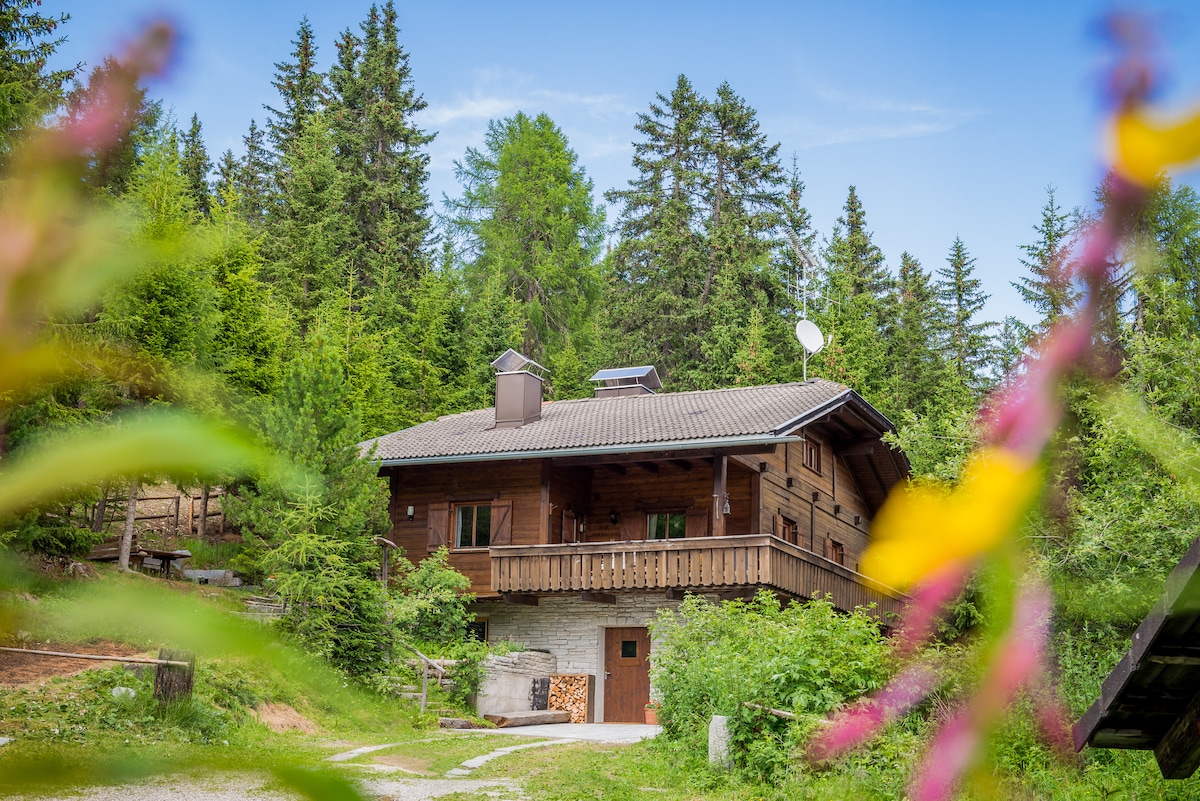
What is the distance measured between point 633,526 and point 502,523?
9.24ft

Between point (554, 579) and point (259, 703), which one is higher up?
point (554, 579)

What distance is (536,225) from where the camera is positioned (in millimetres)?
46719

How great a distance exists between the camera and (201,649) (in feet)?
1.67

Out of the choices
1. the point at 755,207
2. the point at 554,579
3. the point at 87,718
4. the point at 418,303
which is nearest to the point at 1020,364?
the point at 87,718

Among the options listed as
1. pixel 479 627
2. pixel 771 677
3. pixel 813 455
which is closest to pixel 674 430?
pixel 813 455

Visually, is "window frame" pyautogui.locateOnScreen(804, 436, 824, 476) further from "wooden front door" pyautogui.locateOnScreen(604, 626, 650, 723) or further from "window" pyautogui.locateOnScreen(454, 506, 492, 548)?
"window" pyautogui.locateOnScreen(454, 506, 492, 548)

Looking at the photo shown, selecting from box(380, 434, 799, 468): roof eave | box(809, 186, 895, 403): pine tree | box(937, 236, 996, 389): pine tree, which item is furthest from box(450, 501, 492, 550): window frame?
box(937, 236, 996, 389): pine tree

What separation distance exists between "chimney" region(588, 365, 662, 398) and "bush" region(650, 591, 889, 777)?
13422mm

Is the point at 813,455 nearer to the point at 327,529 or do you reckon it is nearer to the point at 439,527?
the point at 439,527

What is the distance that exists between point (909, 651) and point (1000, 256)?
0.25m

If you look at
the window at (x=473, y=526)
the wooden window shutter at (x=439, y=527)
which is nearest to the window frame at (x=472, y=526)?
the window at (x=473, y=526)

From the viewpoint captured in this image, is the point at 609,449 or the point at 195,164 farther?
the point at 609,449

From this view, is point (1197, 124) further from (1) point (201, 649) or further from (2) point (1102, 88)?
(1) point (201, 649)

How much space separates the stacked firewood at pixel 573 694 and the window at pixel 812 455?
24.1ft
